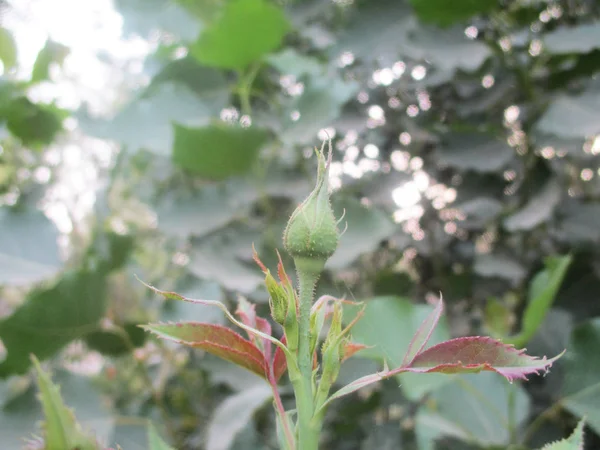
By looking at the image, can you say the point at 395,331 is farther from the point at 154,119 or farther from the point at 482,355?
the point at 154,119

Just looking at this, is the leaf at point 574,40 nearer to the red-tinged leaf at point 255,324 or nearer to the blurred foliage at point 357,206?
the blurred foliage at point 357,206

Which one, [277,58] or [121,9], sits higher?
[121,9]

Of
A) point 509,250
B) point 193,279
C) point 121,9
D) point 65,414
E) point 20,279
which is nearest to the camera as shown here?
point 65,414

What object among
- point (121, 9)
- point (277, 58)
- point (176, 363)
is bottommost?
point (176, 363)

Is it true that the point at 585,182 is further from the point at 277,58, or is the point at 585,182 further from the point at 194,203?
the point at 194,203

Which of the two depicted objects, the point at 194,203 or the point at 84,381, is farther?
the point at 194,203

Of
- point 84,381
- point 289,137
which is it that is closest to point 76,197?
point 84,381

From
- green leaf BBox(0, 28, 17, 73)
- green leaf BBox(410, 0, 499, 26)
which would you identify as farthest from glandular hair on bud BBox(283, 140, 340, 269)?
green leaf BBox(0, 28, 17, 73)

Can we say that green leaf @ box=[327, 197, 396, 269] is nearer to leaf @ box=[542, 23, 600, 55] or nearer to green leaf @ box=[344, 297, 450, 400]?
green leaf @ box=[344, 297, 450, 400]
